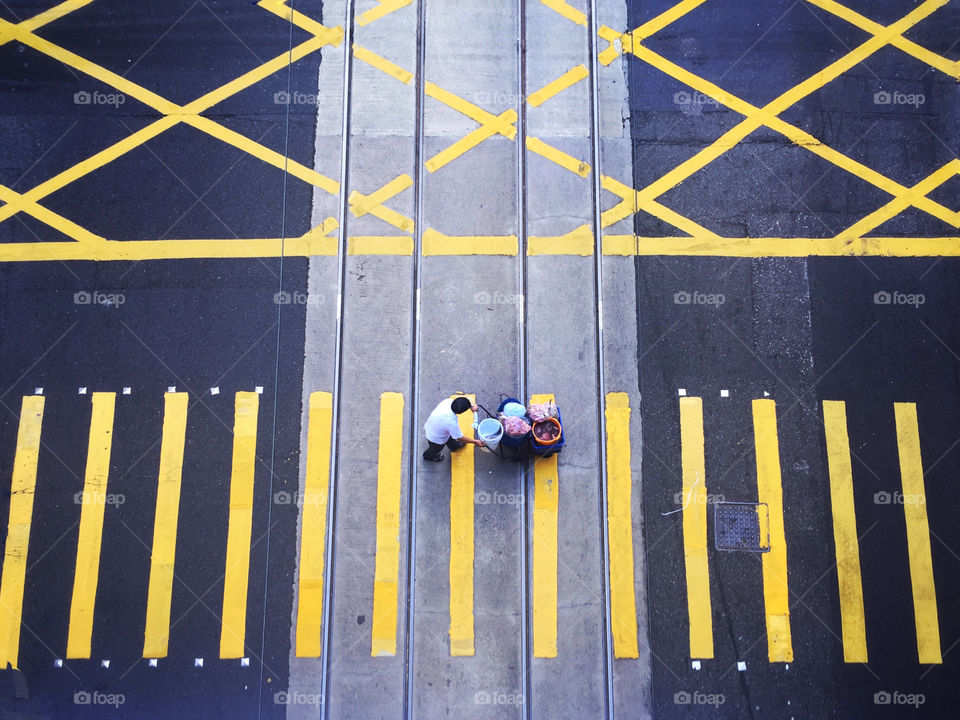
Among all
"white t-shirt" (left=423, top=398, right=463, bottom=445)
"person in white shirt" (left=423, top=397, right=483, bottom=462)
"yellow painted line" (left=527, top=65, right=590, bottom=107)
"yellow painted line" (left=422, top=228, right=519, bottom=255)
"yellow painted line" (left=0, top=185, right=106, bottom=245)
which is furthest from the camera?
"yellow painted line" (left=527, top=65, right=590, bottom=107)

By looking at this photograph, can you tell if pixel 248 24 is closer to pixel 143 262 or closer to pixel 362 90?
pixel 362 90

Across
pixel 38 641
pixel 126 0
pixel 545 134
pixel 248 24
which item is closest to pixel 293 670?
pixel 38 641

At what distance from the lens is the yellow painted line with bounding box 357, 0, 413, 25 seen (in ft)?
29.6

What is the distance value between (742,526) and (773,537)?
37 cm

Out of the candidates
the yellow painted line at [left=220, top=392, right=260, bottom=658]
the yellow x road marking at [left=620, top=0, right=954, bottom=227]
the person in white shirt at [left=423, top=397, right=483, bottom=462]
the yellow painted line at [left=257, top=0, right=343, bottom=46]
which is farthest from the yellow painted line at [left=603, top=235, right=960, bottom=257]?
the yellow painted line at [left=220, top=392, right=260, bottom=658]

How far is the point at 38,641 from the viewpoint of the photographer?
7504 mm

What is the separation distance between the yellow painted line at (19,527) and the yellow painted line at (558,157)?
6.91 meters

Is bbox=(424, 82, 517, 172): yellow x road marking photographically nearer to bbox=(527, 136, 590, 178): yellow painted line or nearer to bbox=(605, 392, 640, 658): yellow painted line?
bbox=(527, 136, 590, 178): yellow painted line

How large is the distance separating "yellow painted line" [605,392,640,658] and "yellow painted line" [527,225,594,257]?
187 centimetres

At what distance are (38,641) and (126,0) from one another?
8.36 metres

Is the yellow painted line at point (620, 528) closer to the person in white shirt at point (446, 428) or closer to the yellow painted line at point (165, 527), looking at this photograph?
the person in white shirt at point (446, 428)

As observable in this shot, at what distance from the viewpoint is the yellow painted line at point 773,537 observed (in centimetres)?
752

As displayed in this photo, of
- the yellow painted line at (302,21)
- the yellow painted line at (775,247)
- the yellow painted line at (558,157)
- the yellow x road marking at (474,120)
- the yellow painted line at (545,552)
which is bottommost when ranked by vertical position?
the yellow painted line at (545,552)

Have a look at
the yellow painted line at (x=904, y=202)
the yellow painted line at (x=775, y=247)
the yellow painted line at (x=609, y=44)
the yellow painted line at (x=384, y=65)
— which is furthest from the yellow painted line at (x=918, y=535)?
the yellow painted line at (x=384, y=65)
